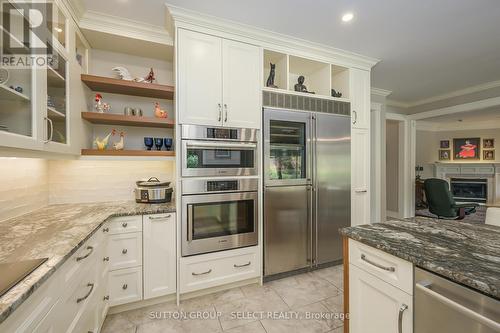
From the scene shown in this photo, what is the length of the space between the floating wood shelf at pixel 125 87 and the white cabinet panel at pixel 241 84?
61cm

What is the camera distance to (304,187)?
95.0 inches

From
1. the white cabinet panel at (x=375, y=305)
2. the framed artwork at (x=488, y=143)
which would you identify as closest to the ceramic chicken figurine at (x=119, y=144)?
the white cabinet panel at (x=375, y=305)

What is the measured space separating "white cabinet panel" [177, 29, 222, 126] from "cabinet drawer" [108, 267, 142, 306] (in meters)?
1.38

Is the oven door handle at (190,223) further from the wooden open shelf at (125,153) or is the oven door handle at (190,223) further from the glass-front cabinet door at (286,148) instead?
the glass-front cabinet door at (286,148)

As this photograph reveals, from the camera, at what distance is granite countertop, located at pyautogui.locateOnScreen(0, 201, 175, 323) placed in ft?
2.44

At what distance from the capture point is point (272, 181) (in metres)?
2.27

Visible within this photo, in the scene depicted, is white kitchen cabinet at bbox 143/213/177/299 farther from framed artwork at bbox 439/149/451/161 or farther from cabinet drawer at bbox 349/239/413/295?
framed artwork at bbox 439/149/451/161

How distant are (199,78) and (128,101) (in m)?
0.93

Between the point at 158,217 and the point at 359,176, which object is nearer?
the point at 158,217

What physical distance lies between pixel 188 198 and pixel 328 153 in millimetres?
1654

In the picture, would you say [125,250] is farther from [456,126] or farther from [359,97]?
[456,126]

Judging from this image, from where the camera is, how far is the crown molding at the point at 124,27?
75.2 inches

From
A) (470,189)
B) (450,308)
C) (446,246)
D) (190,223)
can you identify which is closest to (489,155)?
(470,189)

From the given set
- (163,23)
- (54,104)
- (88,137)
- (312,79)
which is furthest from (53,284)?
(312,79)
